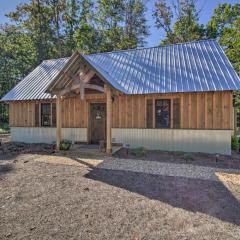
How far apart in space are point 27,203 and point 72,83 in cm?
729

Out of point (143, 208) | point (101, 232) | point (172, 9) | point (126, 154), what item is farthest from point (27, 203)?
point (172, 9)

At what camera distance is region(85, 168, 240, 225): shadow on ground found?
4582 millimetres

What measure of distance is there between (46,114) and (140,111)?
5.89 meters

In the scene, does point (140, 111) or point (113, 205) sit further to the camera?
point (140, 111)

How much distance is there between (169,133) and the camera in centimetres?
1088

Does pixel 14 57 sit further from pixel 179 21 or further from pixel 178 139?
pixel 178 139

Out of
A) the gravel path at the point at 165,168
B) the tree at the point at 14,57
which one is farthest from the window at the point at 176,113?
the tree at the point at 14,57

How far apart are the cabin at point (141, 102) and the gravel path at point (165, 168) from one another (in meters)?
1.55

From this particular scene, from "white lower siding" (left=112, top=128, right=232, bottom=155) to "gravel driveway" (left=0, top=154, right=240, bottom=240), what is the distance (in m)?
2.56

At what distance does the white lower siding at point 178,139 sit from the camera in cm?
1009

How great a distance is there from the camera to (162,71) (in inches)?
483

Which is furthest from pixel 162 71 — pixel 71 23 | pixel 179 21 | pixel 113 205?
pixel 71 23

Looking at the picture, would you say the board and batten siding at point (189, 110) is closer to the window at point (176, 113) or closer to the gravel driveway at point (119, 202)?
the window at point (176, 113)

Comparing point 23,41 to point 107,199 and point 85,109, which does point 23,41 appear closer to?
point 85,109
